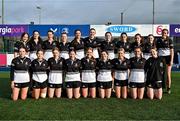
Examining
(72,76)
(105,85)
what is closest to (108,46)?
(105,85)

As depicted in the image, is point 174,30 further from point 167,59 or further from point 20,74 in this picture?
point 20,74

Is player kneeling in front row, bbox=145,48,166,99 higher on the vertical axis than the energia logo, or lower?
lower

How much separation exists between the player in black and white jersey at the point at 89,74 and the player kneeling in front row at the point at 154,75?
4.16 ft

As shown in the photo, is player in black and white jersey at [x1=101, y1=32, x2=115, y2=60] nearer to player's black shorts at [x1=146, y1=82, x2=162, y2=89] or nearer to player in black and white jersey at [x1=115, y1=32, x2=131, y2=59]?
player in black and white jersey at [x1=115, y1=32, x2=131, y2=59]

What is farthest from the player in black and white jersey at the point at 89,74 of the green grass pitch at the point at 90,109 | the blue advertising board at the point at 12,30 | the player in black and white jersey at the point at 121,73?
the blue advertising board at the point at 12,30

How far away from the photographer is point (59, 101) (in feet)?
25.6

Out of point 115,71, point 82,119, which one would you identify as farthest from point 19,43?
point 82,119

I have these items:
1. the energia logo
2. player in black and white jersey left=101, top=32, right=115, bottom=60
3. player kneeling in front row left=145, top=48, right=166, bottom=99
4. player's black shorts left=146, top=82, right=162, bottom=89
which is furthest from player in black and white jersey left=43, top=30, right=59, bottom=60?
the energia logo

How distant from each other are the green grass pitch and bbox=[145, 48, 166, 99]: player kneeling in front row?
29 cm

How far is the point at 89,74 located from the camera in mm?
8391

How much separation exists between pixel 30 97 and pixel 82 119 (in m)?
2.76

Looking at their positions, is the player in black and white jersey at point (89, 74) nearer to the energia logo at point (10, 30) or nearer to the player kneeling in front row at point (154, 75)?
the player kneeling in front row at point (154, 75)

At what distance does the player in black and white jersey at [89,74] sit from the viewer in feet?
27.5

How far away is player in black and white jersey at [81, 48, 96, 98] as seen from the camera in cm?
837
